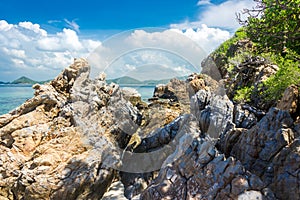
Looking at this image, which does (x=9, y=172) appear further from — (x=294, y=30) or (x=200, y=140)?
(x=294, y=30)

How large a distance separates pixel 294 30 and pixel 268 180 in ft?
15.2

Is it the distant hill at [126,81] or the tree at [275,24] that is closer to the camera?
the tree at [275,24]

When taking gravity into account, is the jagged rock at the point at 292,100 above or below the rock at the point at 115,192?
above

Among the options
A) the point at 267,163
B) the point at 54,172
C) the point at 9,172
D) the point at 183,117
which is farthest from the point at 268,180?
the point at 9,172

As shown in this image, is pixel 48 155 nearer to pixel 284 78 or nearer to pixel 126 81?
pixel 126 81

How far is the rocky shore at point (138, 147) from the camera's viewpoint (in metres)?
7.16

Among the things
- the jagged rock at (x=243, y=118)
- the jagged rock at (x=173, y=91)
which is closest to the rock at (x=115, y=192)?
the jagged rock at (x=243, y=118)

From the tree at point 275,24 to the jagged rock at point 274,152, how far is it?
2.48 meters

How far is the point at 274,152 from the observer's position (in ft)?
24.0

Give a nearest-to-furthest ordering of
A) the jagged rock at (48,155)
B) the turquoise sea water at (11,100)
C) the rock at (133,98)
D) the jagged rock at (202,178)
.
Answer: the jagged rock at (202,178) < the jagged rock at (48,155) < the rock at (133,98) < the turquoise sea water at (11,100)

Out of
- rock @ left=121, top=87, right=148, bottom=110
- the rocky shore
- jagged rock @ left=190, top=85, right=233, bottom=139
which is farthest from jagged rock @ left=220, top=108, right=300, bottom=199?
rock @ left=121, top=87, right=148, bottom=110

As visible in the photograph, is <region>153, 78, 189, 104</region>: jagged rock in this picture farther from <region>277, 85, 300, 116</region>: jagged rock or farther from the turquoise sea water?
the turquoise sea water

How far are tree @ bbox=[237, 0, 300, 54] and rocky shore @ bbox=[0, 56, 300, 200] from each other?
1757mm

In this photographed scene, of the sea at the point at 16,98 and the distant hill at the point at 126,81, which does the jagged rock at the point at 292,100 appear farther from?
the sea at the point at 16,98
